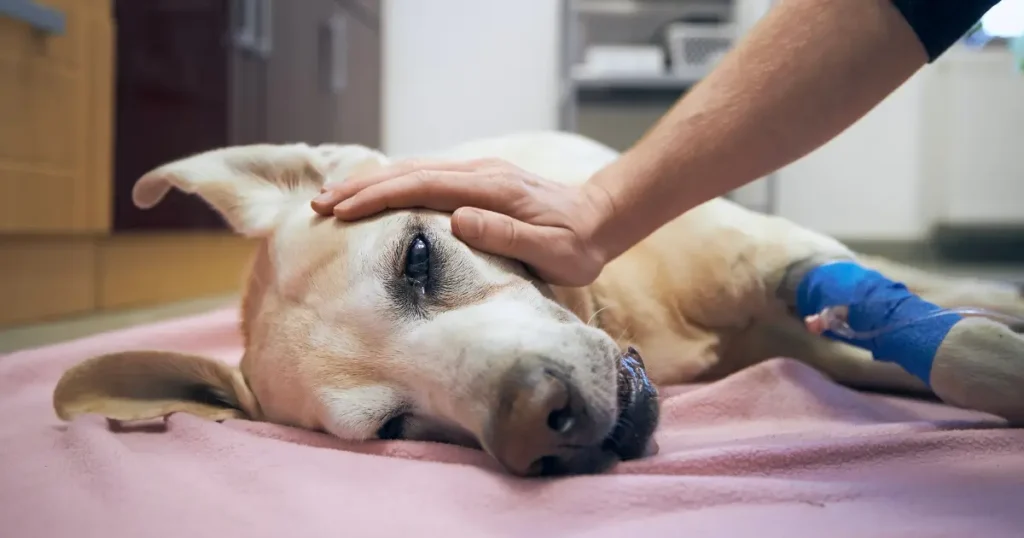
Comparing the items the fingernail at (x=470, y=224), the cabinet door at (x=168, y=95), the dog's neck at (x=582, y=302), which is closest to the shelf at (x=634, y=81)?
the cabinet door at (x=168, y=95)

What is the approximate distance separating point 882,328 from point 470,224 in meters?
0.66

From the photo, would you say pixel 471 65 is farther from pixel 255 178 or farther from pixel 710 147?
pixel 710 147

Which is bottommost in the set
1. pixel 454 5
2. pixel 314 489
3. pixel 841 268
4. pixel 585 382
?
pixel 314 489

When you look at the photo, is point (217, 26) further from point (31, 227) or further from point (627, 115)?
point (627, 115)

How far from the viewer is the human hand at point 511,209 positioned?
43.4 inches

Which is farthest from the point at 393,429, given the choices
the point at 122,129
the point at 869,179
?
the point at 869,179

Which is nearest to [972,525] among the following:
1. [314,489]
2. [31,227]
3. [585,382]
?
[585,382]

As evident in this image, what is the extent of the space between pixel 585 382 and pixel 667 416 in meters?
0.41

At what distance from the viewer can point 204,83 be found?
3055 mm

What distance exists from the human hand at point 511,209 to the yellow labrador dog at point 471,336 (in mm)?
28

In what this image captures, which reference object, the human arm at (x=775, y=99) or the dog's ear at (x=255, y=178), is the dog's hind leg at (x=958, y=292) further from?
→ the dog's ear at (x=255, y=178)

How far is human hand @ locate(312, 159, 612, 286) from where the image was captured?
110 cm

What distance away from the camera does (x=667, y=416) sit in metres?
1.25

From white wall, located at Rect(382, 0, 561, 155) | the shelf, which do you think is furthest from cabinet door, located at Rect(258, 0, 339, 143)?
the shelf
